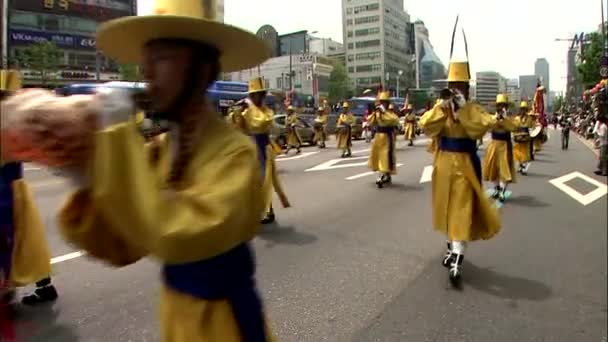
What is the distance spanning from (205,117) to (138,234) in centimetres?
48

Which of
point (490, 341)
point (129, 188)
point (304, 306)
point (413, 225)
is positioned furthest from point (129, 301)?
point (413, 225)

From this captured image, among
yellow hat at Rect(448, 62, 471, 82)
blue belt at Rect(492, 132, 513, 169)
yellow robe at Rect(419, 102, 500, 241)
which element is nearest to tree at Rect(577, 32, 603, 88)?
blue belt at Rect(492, 132, 513, 169)

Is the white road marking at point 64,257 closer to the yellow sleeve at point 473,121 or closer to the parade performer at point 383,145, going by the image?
the yellow sleeve at point 473,121

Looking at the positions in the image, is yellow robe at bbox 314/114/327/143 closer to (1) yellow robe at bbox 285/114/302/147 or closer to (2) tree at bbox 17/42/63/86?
(1) yellow robe at bbox 285/114/302/147

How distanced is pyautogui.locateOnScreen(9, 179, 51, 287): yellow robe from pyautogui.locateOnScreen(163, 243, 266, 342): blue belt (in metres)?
3.07

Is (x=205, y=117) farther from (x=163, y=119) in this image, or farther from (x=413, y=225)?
(x=413, y=225)

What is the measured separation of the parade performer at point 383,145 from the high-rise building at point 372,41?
336 feet

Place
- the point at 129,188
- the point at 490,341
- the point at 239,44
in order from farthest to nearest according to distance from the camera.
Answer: the point at 490,341, the point at 239,44, the point at 129,188

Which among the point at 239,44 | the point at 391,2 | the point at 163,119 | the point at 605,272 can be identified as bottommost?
the point at 605,272

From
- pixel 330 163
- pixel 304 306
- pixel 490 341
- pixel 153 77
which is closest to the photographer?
pixel 153 77

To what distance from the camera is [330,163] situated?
54.5 feet

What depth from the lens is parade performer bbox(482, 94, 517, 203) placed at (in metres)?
10.2

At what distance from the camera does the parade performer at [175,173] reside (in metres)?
1.26

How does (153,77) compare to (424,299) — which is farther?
(424,299)
